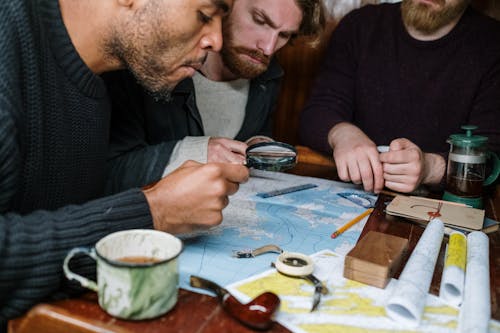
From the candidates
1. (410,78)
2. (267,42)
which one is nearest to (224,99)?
(267,42)

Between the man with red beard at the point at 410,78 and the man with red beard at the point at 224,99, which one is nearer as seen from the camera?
the man with red beard at the point at 224,99

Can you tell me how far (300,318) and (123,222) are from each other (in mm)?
358

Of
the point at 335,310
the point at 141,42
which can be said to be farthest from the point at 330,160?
the point at 335,310

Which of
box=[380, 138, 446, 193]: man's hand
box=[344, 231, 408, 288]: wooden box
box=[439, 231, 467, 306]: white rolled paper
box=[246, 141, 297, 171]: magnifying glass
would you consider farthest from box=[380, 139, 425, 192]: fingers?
box=[344, 231, 408, 288]: wooden box

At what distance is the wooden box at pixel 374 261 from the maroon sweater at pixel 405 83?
928mm

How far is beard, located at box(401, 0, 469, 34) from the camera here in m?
1.94

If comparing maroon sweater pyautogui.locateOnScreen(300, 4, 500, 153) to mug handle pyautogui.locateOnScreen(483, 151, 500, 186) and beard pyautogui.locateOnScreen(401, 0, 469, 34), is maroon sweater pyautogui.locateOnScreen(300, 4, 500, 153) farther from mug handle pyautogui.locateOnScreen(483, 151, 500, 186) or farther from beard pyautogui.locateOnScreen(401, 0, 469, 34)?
mug handle pyautogui.locateOnScreen(483, 151, 500, 186)

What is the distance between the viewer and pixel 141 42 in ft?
3.80

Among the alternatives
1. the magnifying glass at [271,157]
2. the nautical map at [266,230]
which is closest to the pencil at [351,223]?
the nautical map at [266,230]

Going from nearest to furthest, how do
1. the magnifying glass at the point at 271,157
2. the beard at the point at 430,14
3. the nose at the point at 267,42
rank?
1. the magnifying glass at the point at 271,157
2. the nose at the point at 267,42
3. the beard at the point at 430,14

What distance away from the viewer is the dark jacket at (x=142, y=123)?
1.54m

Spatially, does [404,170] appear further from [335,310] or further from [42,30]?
[42,30]

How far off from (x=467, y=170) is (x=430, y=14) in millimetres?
861

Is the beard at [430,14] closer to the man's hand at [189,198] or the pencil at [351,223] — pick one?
the pencil at [351,223]
